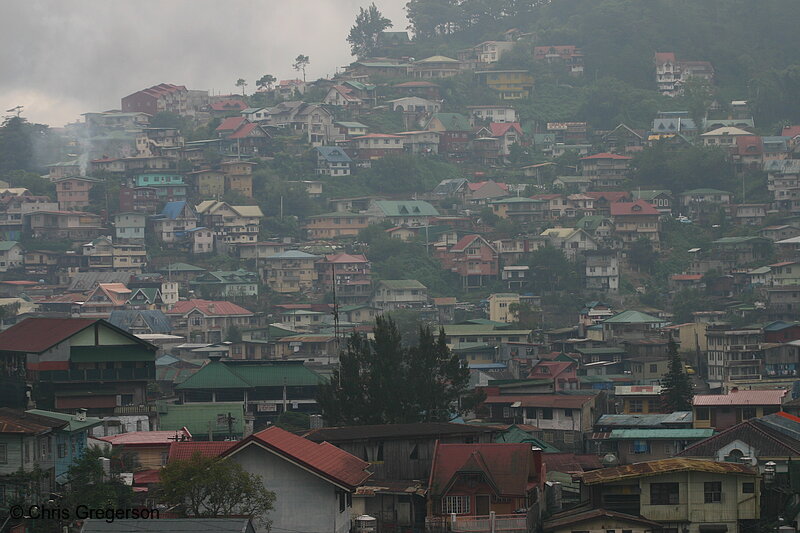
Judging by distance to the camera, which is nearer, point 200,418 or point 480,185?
point 200,418

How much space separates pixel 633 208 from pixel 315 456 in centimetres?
6464

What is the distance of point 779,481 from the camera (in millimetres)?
31938

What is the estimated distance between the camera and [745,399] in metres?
47.0

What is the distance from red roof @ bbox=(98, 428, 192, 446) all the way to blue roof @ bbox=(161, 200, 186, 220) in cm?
5357

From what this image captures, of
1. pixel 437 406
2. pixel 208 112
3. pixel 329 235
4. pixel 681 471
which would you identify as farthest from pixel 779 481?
pixel 208 112

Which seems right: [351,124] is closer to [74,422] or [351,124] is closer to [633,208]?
[633,208]

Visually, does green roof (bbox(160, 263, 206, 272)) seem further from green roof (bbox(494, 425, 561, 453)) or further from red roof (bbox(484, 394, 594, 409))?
green roof (bbox(494, 425, 561, 453))

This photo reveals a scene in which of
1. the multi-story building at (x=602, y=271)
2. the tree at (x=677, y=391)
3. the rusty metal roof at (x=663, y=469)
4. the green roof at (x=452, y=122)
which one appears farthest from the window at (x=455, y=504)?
the green roof at (x=452, y=122)

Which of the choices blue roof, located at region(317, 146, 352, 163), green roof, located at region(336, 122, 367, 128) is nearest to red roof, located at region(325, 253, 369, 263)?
blue roof, located at region(317, 146, 352, 163)

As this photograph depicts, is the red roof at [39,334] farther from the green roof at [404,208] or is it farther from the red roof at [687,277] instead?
the green roof at [404,208]

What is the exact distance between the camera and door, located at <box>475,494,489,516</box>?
30.1 m

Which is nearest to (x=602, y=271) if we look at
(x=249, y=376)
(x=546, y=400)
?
(x=546, y=400)

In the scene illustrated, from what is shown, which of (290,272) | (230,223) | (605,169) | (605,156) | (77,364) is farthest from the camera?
(605,156)

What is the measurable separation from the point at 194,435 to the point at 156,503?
553 inches
